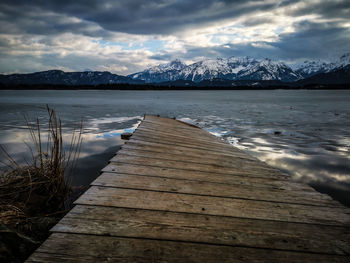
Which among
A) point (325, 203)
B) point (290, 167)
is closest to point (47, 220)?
point (325, 203)

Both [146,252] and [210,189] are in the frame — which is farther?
[210,189]

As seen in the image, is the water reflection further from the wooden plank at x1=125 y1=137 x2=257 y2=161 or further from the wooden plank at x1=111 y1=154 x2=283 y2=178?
the wooden plank at x1=111 y1=154 x2=283 y2=178

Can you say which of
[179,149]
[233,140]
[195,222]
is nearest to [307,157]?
[233,140]

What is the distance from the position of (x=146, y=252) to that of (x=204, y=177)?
1936 mm

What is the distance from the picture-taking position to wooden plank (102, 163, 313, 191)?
11.1 feet

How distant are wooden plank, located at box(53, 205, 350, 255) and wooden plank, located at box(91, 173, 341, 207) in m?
0.59

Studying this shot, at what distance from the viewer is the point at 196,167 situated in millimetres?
4039

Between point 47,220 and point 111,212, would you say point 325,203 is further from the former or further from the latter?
point 47,220

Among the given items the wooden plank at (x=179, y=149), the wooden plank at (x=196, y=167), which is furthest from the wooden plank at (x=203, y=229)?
the wooden plank at (x=179, y=149)

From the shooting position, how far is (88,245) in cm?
176

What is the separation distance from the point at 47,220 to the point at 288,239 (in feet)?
9.44

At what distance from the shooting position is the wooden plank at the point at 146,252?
1.65 metres

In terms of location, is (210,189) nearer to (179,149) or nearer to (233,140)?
(179,149)

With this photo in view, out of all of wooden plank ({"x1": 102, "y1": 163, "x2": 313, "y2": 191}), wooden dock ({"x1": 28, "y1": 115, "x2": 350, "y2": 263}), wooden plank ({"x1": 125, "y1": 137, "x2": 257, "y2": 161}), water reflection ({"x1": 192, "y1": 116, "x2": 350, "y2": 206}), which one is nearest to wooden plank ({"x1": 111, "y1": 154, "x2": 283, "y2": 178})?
wooden plank ({"x1": 102, "y1": 163, "x2": 313, "y2": 191})
